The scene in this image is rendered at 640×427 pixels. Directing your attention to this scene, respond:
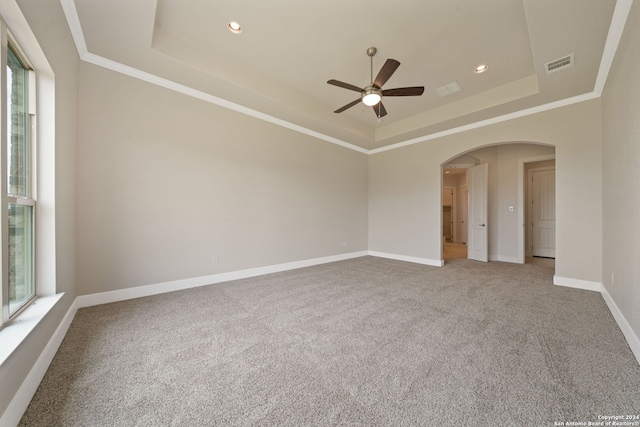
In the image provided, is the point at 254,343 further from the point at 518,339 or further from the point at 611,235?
the point at 611,235

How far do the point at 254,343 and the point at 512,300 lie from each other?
127 inches

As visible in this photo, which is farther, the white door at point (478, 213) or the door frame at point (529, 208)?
the door frame at point (529, 208)

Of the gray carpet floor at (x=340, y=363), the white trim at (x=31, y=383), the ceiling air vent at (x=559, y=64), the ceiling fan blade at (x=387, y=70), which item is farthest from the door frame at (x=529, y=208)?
the white trim at (x=31, y=383)

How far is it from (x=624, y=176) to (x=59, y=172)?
532cm

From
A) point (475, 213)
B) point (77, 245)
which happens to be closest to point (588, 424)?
point (77, 245)

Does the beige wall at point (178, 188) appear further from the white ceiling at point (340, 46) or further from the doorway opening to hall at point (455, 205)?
the doorway opening to hall at point (455, 205)

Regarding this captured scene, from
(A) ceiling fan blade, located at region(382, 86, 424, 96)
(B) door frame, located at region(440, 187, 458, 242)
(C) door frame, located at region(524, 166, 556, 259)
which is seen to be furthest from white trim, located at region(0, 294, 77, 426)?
(B) door frame, located at region(440, 187, 458, 242)

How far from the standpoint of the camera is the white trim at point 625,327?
1.82 meters

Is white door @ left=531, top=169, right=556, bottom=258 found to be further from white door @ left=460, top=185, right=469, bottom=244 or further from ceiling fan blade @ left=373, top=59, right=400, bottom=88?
ceiling fan blade @ left=373, top=59, right=400, bottom=88

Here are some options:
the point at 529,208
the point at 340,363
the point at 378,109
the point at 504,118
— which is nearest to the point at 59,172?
the point at 340,363

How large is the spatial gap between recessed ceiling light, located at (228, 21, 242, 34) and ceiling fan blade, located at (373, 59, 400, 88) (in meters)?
1.74

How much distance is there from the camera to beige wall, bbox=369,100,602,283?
11.2ft

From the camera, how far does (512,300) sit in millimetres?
3021

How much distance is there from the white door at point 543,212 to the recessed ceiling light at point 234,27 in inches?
310
